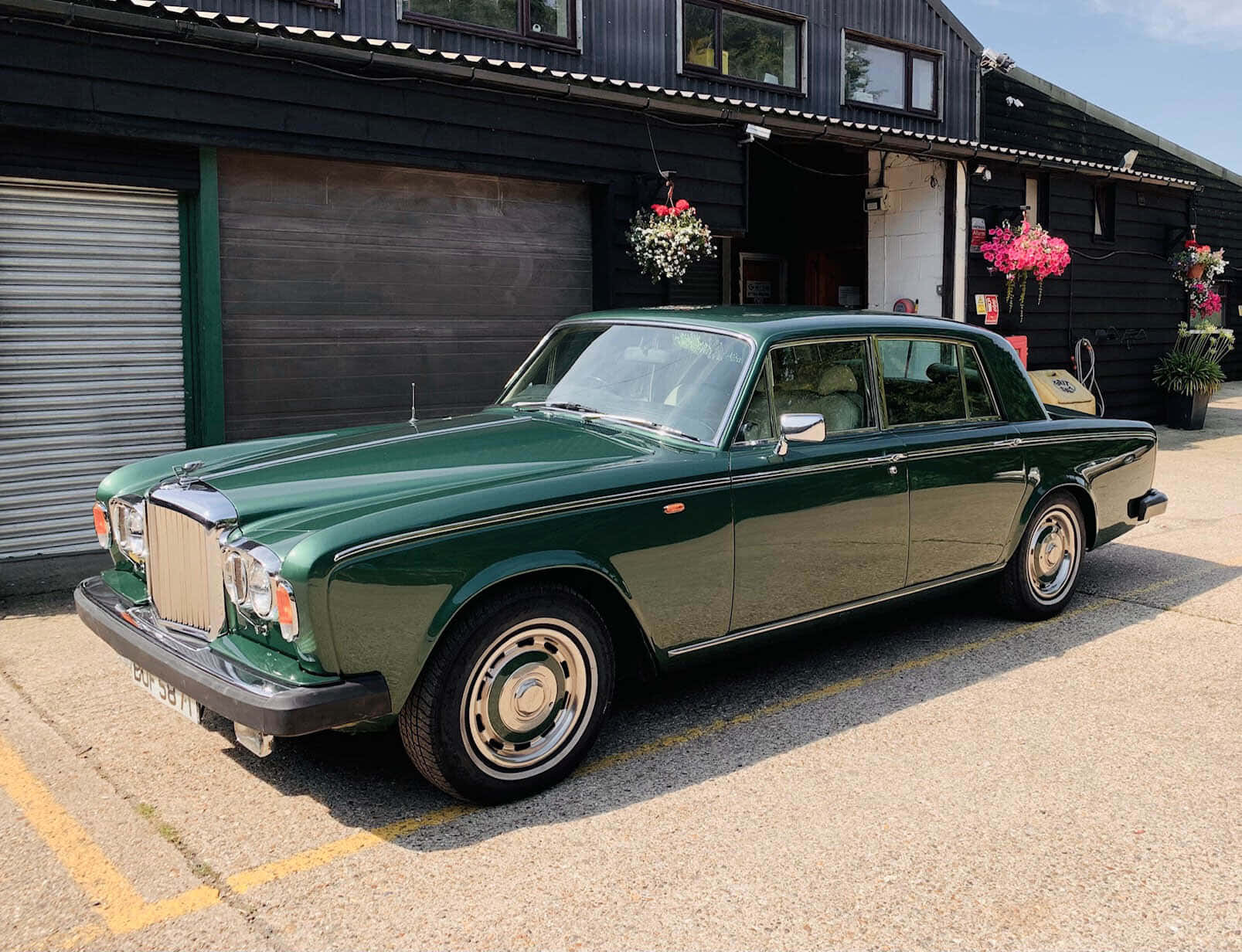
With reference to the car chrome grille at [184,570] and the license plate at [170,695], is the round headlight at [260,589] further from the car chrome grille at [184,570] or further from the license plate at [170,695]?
the license plate at [170,695]

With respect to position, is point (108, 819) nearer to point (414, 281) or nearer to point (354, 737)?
point (354, 737)

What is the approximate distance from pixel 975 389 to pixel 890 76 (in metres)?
10.7

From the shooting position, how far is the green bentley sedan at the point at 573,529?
10.4ft

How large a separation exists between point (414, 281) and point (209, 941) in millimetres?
6308

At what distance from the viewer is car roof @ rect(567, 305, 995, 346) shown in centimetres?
440

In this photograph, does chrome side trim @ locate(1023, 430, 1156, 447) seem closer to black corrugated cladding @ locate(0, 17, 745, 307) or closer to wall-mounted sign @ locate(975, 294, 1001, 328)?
black corrugated cladding @ locate(0, 17, 745, 307)

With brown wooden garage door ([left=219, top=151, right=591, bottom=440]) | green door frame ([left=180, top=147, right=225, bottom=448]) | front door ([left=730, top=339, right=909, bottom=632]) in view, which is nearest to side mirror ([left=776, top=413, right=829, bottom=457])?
front door ([left=730, top=339, right=909, bottom=632])

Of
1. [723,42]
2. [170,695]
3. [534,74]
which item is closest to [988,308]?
[723,42]

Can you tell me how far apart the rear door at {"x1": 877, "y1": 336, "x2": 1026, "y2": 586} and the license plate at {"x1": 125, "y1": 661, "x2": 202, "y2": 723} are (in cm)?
296

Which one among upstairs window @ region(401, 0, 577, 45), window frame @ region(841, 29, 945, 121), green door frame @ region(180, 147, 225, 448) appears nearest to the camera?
green door frame @ region(180, 147, 225, 448)

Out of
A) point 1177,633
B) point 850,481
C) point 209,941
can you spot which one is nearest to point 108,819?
point 209,941

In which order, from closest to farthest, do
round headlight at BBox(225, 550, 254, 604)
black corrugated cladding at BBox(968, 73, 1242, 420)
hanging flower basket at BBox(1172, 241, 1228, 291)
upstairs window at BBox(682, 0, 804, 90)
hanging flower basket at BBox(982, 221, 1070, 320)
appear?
round headlight at BBox(225, 550, 254, 604), upstairs window at BBox(682, 0, 804, 90), hanging flower basket at BBox(982, 221, 1070, 320), black corrugated cladding at BBox(968, 73, 1242, 420), hanging flower basket at BBox(1172, 241, 1228, 291)

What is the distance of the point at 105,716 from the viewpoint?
4.22 m

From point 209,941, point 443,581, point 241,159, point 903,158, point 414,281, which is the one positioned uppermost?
point 903,158
